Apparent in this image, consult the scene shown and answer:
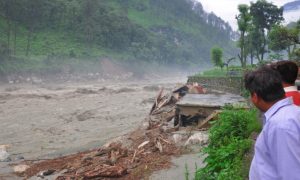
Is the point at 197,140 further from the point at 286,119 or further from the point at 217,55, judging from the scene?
the point at 217,55

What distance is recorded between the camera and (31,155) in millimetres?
13844

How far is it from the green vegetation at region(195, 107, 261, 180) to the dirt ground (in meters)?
6.64

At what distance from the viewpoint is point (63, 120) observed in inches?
915

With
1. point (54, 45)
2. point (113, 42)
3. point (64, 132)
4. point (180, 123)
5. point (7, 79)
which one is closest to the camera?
point (180, 123)

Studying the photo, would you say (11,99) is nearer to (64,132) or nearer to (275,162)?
(64,132)

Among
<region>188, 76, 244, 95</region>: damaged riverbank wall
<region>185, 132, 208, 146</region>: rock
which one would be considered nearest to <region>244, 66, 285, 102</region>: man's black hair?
<region>185, 132, 208, 146</region>: rock

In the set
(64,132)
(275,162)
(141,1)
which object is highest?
(141,1)

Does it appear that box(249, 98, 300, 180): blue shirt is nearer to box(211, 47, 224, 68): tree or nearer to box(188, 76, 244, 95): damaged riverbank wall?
box(188, 76, 244, 95): damaged riverbank wall

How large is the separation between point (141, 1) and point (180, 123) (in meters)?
107

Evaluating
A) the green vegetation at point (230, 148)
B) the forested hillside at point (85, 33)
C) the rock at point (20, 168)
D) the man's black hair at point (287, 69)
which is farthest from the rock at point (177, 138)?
the forested hillside at point (85, 33)

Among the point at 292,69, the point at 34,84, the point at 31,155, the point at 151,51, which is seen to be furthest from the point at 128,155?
the point at 151,51

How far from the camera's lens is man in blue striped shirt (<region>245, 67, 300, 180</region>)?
8.27 feet

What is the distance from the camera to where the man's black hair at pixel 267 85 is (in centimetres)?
280

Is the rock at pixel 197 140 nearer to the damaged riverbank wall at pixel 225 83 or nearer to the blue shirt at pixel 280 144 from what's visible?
the blue shirt at pixel 280 144
